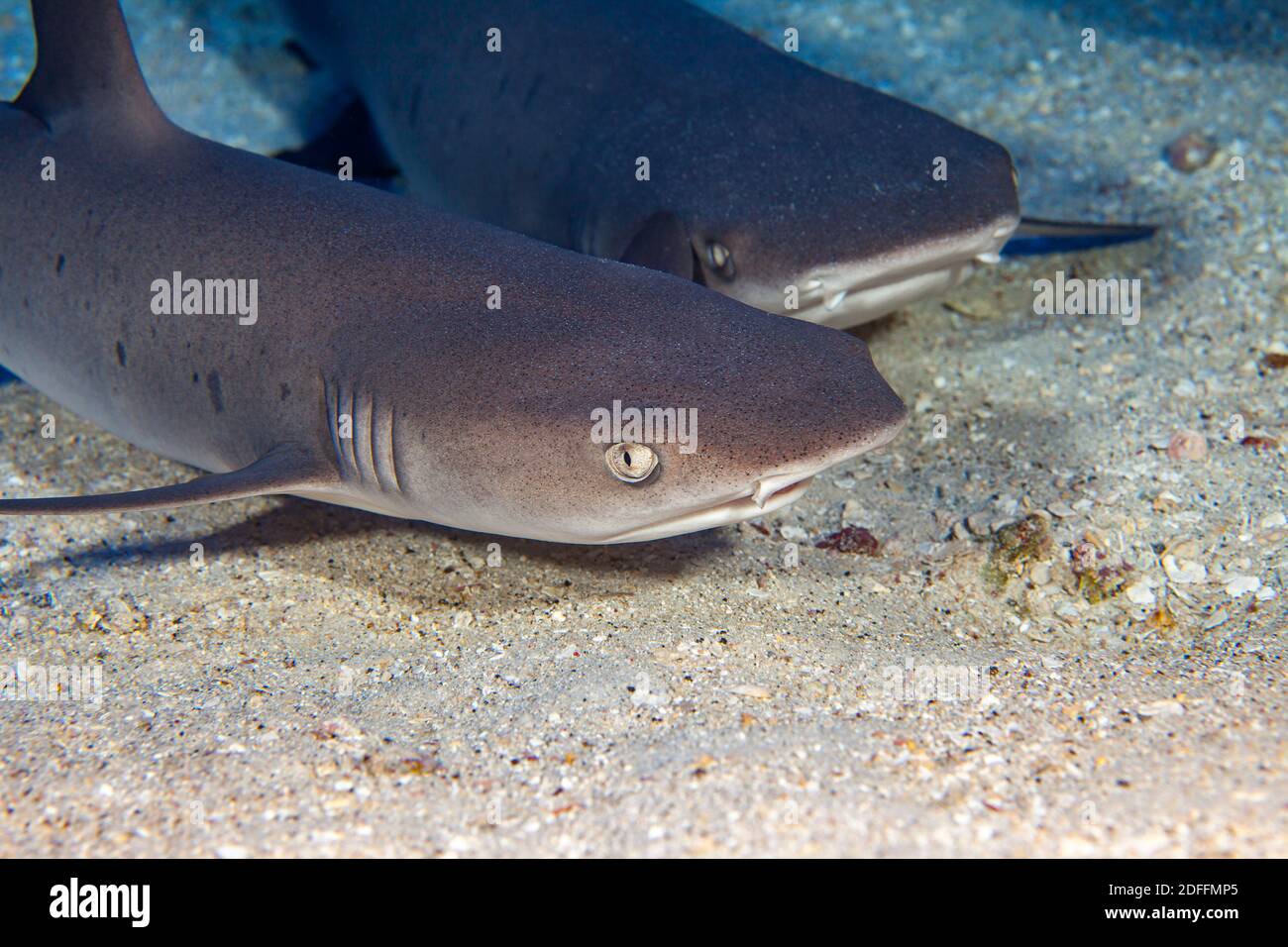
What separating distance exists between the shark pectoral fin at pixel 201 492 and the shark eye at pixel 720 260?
171 cm

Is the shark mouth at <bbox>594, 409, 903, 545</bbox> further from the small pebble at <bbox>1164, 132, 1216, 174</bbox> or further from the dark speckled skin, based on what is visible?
the small pebble at <bbox>1164, 132, 1216, 174</bbox>

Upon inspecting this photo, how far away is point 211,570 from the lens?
11.1ft

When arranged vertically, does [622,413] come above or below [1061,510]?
above

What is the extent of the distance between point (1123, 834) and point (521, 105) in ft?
12.8

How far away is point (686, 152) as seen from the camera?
13.1 ft

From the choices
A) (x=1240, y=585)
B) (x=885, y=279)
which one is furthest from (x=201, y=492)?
(x=1240, y=585)

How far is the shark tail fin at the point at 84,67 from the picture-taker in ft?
11.7

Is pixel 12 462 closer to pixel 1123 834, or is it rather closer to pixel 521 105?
pixel 521 105

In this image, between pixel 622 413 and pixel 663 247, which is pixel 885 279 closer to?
pixel 663 247

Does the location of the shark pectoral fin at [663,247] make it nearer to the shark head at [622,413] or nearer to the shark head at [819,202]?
the shark head at [819,202]

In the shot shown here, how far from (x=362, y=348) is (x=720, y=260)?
5.00ft
